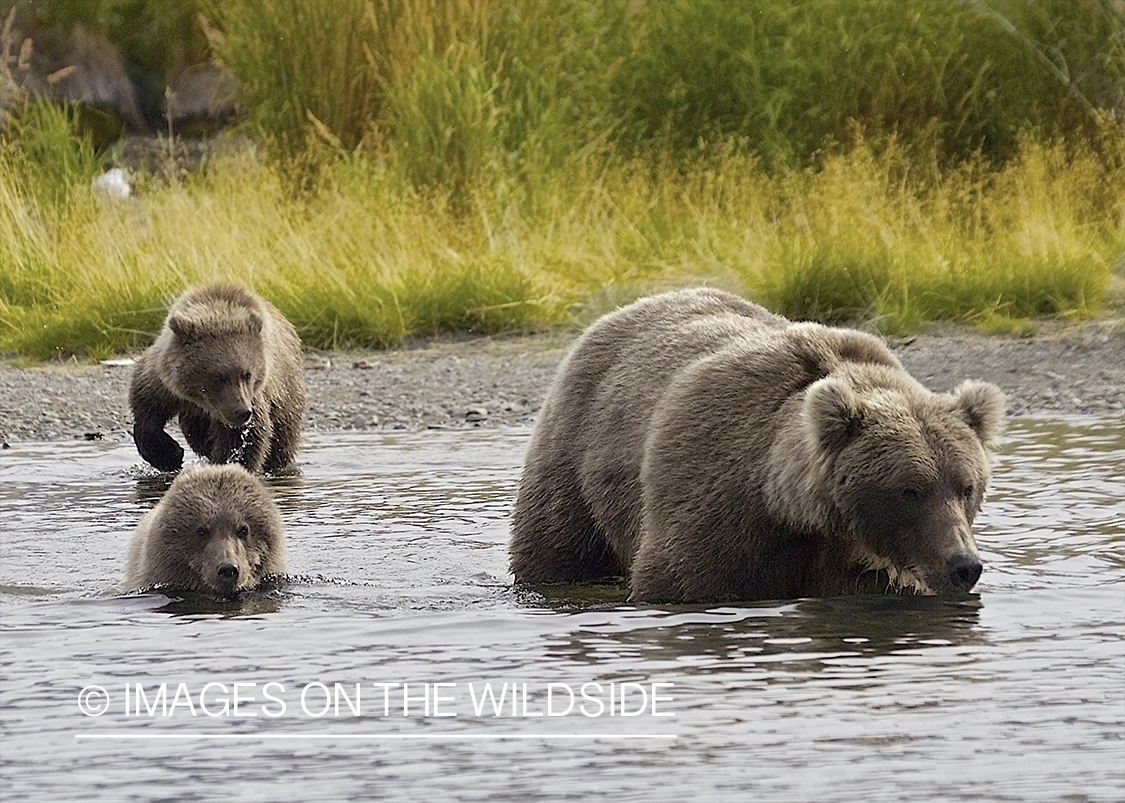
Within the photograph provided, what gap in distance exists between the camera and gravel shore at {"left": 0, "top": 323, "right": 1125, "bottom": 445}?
11477mm

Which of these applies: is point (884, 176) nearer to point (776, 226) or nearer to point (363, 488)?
point (776, 226)

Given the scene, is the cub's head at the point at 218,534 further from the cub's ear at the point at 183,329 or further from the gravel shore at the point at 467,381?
the gravel shore at the point at 467,381

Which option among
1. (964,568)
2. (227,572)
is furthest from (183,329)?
(964,568)

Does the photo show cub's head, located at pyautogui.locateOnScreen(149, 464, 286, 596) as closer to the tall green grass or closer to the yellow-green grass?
the yellow-green grass

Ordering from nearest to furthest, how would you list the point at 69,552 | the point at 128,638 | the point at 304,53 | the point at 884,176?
the point at 128,638, the point at 69,552, the point at 884,176, the point at 304,53

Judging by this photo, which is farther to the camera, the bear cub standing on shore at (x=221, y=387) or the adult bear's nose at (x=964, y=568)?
the bear cub standing on shore at (x=221, y=387)

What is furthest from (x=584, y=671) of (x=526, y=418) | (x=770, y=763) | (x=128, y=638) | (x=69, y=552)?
(x=526, y=418)

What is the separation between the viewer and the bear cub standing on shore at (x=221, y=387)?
10086 mm

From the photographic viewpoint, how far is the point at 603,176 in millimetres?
16594

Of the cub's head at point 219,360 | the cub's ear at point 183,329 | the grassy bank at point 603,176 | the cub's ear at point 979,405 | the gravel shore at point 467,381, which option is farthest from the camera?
the grassy bank at point 603,176

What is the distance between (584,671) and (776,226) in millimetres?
10017

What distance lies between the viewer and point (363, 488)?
927 cm

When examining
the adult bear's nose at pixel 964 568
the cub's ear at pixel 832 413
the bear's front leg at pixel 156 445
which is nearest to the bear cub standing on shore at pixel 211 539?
the cub's ear at pixel 832 413

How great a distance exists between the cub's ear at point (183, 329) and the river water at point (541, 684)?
2416 millimetres
